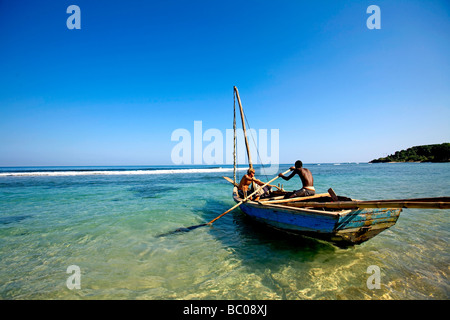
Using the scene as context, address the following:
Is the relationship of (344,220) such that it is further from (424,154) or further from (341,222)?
(424,154)

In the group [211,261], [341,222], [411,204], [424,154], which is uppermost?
[424,154]

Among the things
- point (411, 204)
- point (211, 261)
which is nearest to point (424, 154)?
point (411, 204)

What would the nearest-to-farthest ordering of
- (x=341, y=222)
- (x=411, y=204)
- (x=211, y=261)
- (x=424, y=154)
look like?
(x=411, y=204) < (x=341, y=222) < (x=211, y=261) < (x=424, y=154)

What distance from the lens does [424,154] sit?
82.4m

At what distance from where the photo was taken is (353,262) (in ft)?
15.9

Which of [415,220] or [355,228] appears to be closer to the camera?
[355,228]

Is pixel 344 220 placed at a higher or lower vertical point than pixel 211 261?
higher

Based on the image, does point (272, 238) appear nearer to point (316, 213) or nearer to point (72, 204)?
point (316, 213)

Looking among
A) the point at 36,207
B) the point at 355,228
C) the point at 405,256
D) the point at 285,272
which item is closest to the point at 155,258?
the point at 285,272

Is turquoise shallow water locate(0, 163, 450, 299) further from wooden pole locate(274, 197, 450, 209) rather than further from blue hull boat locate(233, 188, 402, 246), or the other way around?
wooden pole locate(274, 197, 450, 209)

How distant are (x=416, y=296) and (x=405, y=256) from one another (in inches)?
79.9

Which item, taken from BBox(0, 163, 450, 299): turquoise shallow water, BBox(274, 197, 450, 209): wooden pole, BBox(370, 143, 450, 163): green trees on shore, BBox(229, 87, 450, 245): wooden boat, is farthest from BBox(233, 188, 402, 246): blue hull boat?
BBox(370, 143, 450, 163): green trees on shore

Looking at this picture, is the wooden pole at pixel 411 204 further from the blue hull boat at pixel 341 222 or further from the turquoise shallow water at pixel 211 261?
the turquoise shallow water at pixel 211 261

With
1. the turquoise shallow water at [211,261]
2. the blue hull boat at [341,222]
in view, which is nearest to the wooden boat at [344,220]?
the blue hull boat at [341,222]
